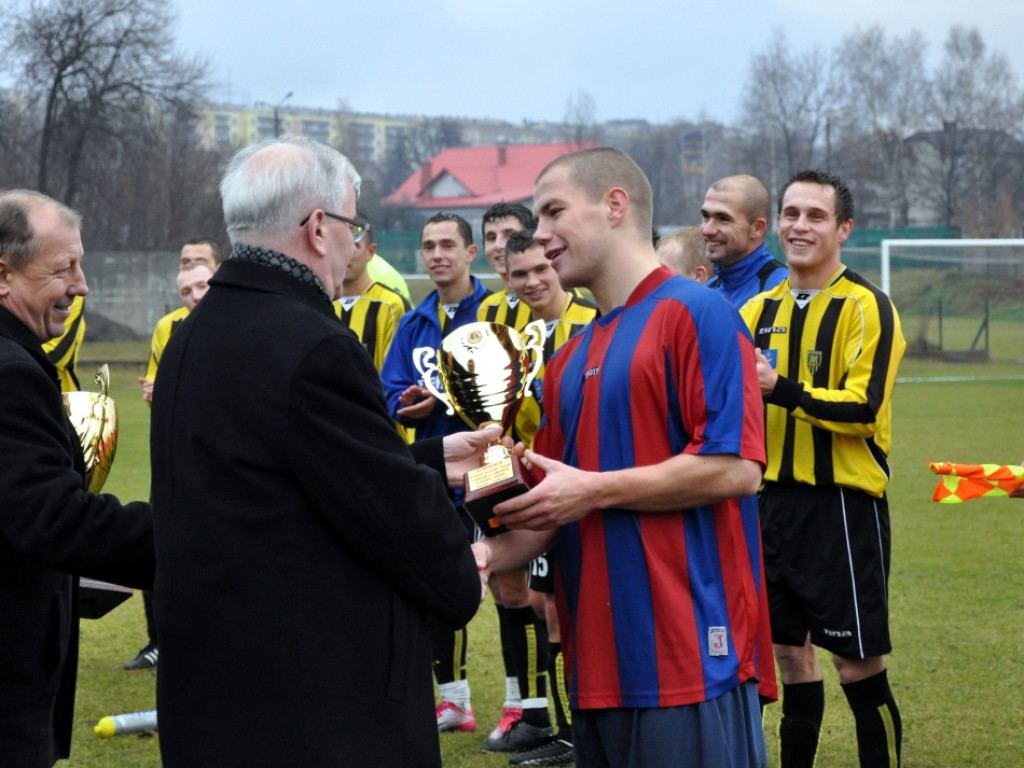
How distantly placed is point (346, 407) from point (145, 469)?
11.8 m

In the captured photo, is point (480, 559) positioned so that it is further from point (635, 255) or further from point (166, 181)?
point (166, 181)

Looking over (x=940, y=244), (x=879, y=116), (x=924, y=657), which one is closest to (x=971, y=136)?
(x=879, y=116)

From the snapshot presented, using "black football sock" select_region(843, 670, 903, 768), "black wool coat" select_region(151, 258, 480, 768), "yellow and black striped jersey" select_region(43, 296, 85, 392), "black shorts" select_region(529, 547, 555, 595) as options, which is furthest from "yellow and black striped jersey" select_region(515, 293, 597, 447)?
"yellow and black striped jersey" select_region(43, 296, 85, 392)

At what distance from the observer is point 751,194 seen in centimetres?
487

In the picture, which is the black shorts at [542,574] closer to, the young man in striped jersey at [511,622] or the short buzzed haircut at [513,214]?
the young man in striped jersey at [511,622]

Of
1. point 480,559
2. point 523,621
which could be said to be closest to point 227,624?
point 480,559

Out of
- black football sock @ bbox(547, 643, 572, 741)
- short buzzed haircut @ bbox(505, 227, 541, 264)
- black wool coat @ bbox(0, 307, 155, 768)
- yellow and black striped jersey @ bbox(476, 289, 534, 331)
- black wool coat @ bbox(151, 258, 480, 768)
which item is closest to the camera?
black wool coat @ bbox(151, 258, 480, 768)

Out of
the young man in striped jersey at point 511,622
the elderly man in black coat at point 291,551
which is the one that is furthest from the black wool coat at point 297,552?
the young man in striped jersey at point 511,622

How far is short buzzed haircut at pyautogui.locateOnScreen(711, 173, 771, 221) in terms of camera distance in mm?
4859

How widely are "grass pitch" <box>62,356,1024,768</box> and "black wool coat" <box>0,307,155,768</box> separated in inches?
31.3

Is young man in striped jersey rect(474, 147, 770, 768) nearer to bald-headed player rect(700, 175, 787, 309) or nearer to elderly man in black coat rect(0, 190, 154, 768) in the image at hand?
elderly man in black coat rect(0, 190, 154, 768)

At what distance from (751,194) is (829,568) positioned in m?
1.59

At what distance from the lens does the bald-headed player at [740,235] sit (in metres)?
4.86

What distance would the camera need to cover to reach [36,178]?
36312 mm
